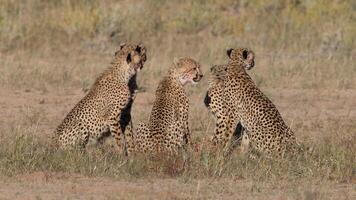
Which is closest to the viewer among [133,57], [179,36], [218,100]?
→ [133,57]

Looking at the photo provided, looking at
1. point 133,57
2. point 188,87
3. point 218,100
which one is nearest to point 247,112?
point 218,100

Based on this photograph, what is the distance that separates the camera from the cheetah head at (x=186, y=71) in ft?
28.3

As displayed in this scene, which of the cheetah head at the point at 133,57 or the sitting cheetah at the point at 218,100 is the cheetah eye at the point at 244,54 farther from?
the cheetah head at the point at 133,57

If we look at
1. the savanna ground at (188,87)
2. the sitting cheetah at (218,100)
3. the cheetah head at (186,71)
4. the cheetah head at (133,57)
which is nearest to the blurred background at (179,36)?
the savanna ground at (188,87)

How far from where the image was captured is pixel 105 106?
8.49 metres

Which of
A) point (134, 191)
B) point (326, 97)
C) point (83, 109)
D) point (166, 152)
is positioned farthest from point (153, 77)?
point (134, 191)

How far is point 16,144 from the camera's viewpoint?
25.2ft

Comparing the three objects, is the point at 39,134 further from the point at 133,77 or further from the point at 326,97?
the point at 326,97

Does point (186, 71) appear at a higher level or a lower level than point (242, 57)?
lower

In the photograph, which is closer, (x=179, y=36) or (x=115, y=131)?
(x=115, y=131)

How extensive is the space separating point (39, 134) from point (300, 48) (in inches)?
227

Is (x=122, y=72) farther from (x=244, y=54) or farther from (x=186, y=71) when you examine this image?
(x=244, y=54)

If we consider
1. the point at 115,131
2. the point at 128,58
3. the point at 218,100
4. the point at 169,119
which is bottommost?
the point at 115,131

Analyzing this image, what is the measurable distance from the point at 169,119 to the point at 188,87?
366 cm
